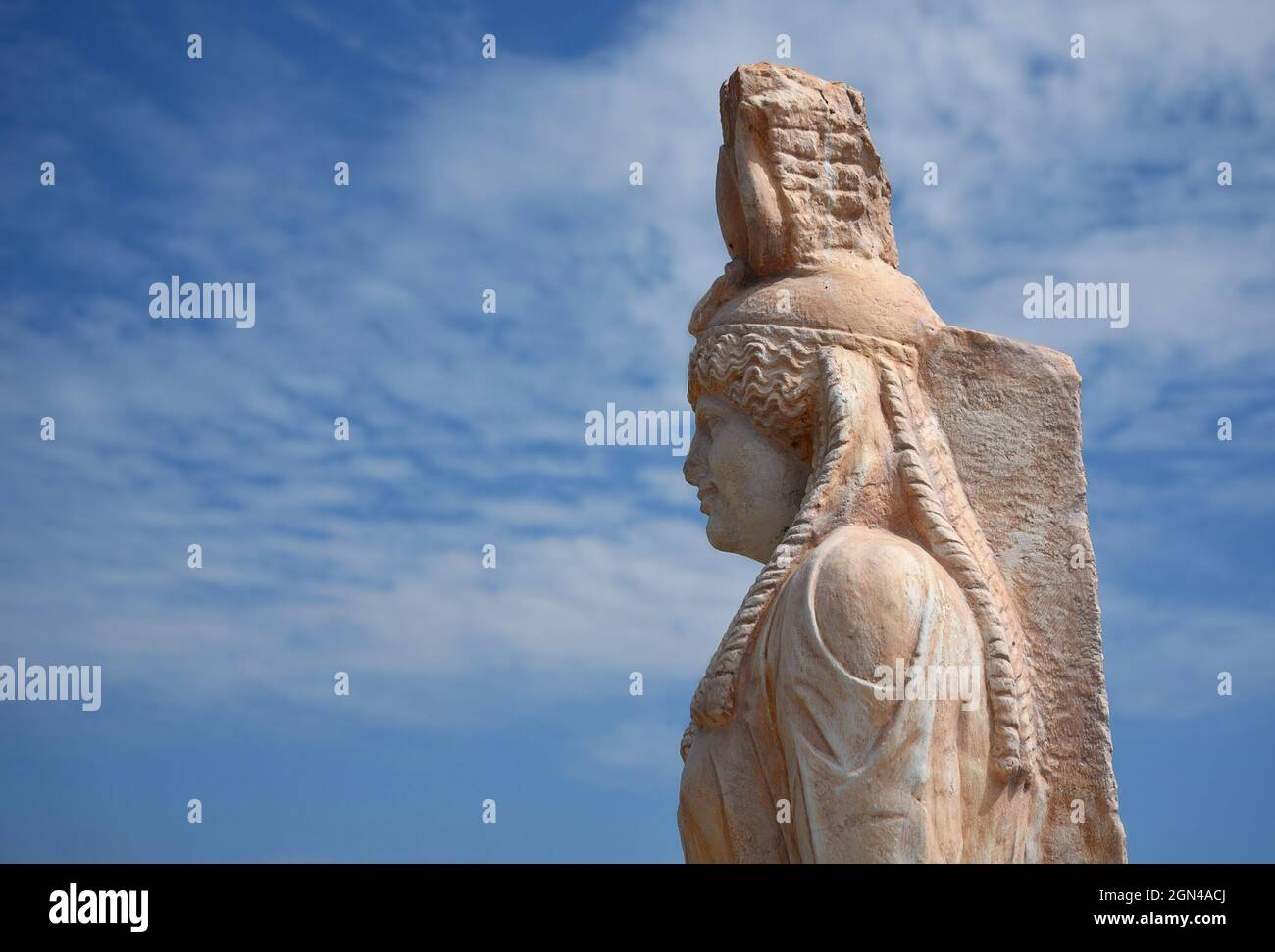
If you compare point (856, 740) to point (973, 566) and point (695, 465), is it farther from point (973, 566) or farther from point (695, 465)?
point (695, 465)

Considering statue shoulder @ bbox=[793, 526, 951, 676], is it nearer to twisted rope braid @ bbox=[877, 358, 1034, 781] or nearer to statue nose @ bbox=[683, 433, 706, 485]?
twisted rope braid @ bbox=[877, 358, 1034, 781]

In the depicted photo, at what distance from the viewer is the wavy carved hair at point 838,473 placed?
20.1 feet

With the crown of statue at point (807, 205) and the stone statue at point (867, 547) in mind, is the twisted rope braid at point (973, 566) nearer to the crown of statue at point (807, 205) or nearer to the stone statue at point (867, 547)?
the stone statue at point (867, 547)

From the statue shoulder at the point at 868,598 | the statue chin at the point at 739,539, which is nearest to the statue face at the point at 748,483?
Result: the statue chin at the point at 739,539

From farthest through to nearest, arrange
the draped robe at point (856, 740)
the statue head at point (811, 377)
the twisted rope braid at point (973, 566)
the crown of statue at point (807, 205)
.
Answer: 1. the crown of statue at point (807, 205)
2. the statue head at point (811, 377)
3. the twisted rope braid at point (973, 566)
4. the draped robe at point (856, 740)

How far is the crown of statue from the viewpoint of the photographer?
22.1ft

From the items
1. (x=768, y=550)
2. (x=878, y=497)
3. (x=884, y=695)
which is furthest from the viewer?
(x=768, y=550)

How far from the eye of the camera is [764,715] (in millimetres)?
6117

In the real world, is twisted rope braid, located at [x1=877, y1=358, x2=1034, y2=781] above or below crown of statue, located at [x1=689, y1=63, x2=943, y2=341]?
below

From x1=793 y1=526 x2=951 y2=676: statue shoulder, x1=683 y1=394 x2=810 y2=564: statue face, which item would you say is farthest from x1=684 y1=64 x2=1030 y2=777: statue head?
x1=793 y1=526 x2=951 y2=676: statue shoulder
